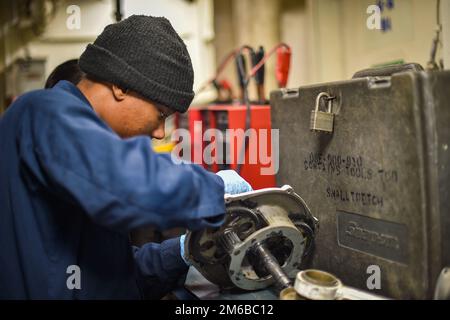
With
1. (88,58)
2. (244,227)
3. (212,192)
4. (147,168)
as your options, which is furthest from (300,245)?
(88,58)

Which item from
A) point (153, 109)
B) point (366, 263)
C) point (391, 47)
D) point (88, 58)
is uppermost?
point (391, 47)

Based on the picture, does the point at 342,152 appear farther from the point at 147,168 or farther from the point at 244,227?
the point at 147,168

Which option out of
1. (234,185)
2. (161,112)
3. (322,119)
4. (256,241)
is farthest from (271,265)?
(161,112)

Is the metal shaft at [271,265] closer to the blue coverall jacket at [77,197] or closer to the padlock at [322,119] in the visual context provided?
the blue coverall jacket at [77,197]

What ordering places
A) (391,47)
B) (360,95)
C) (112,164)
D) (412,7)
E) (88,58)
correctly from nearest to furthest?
1. (112,164)
2. (360,95)
3. (88,58)
4. (412,7)
5. (391,47)

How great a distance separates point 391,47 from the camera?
188 centimetres

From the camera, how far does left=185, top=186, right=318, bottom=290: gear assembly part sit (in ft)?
2.73

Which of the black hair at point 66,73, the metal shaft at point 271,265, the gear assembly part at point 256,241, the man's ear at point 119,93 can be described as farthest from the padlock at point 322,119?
the black hair at point 66,73

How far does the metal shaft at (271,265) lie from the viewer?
0.81 m

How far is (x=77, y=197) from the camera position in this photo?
70cm

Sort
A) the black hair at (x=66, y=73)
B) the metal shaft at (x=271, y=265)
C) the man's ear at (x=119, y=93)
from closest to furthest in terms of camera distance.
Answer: the metal shaft at (x=271, y=265) → the man's ear at (x=119, y=93) → the black hair at (x=66, y=73)

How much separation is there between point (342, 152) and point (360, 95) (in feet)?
0.43

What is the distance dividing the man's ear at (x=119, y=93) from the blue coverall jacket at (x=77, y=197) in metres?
0.07

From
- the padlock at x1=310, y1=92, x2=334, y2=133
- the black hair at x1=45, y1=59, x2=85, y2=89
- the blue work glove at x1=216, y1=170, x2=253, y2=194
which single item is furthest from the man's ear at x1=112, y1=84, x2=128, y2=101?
the black hair at x1=45, y1=59, x2=85, y2=89
